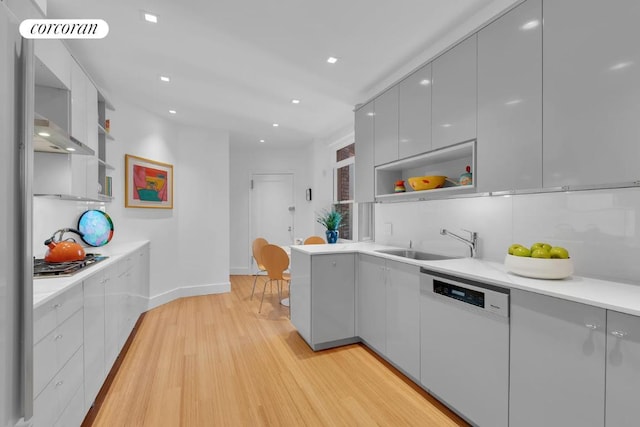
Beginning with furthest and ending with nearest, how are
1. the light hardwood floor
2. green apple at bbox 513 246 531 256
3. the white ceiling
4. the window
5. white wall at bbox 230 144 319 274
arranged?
white wall at bbox 230 144 319 274 < the window < the white ceiling < the light hardwood floor < green apple at bbox 513 246 531 256

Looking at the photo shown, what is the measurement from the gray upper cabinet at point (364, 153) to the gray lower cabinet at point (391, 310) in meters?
0.86

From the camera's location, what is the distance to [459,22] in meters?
2.19

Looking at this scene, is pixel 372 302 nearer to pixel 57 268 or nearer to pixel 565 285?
pixel 565 285

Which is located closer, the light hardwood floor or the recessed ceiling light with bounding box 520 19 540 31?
the recessed ceiling light with bounding box 520 19 540 31

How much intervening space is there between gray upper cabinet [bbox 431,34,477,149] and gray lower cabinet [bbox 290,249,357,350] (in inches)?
53.3

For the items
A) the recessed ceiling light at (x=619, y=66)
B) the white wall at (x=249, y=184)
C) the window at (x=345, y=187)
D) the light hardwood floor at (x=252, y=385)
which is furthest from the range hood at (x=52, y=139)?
the white wall at (x=249, y=184)

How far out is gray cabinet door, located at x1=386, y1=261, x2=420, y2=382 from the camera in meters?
2.15

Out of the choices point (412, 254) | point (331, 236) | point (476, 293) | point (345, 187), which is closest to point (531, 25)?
point (476, 293)

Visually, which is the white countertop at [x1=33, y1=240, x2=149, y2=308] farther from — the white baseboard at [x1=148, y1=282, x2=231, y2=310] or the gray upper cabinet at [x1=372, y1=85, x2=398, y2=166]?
the gray upper cabinet at [x1=372, y1=85, x2=398, y2=166]

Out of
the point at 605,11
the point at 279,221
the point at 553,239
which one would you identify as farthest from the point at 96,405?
the point at 279,221

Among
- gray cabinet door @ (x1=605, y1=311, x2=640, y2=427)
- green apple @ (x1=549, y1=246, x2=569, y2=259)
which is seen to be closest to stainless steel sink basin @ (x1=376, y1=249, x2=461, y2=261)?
green apple @ (x1=549, y1=246, x2=569, y2=259)

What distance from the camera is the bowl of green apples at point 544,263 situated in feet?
4.89

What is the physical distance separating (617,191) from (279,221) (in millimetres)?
5283

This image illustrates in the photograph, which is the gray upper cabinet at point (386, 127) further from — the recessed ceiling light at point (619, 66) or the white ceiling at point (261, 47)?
the recessed ceiling light at point (619, 66)
